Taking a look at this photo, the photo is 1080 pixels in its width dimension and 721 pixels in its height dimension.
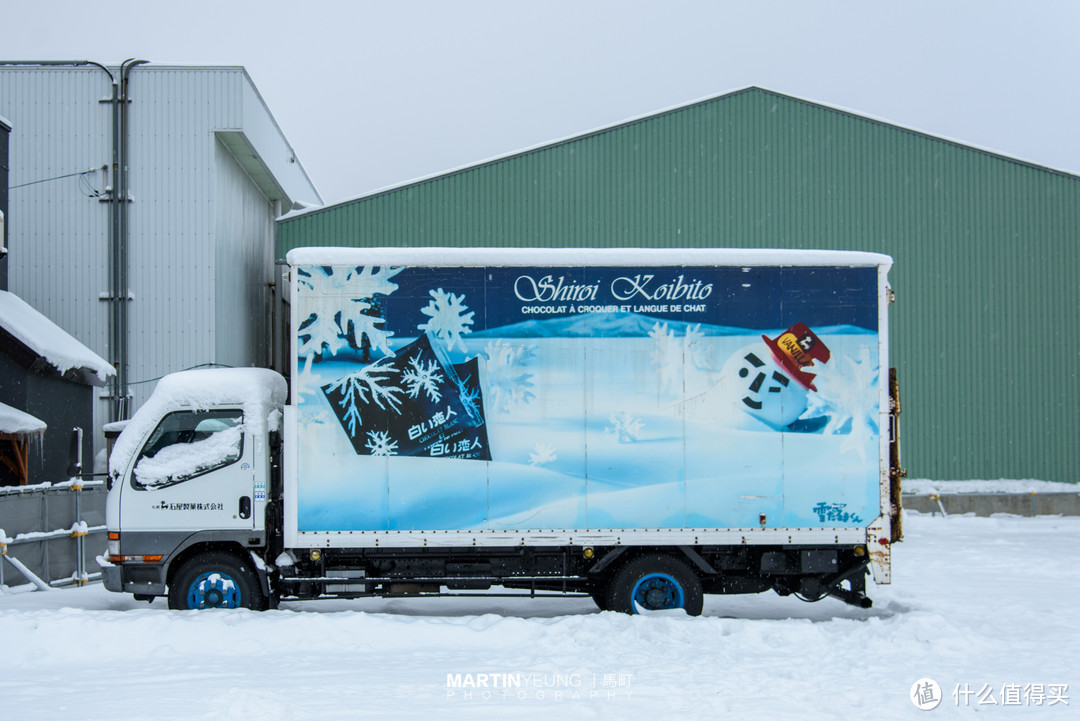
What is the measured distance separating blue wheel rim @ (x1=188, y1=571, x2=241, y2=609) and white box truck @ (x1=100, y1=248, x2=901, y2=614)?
3 centimetres

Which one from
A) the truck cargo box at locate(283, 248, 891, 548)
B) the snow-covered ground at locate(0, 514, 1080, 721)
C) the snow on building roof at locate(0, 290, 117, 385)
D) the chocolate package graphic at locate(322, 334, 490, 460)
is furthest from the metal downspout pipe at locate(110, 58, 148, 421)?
the chocolate package graphic at locate(322, 334, 490, 460)

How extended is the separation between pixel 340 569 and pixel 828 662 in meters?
4.77

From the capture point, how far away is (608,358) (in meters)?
8.74

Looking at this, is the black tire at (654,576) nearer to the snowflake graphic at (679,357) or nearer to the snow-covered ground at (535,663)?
the snow-covered ground at (535,663)

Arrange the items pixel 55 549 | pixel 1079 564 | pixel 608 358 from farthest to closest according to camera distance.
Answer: pixel 1079 564, pixel 55 549, pixel 608 358

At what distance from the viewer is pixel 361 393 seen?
28.3 feet

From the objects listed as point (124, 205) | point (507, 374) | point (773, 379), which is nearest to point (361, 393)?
point (507, 374)

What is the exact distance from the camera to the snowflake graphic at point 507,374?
8672 millimetres

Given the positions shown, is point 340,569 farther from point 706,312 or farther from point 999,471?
point 999,471

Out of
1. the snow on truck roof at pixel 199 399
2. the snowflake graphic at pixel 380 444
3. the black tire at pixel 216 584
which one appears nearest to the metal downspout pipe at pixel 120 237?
the snow on truck roof at pixel 199 399

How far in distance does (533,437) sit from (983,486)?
16.7 meters

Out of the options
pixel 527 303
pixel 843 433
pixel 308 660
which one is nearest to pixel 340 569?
pixel 308 660

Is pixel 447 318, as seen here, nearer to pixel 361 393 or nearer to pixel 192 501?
pixel 361 393

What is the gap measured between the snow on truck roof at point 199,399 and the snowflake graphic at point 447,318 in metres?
1.90
